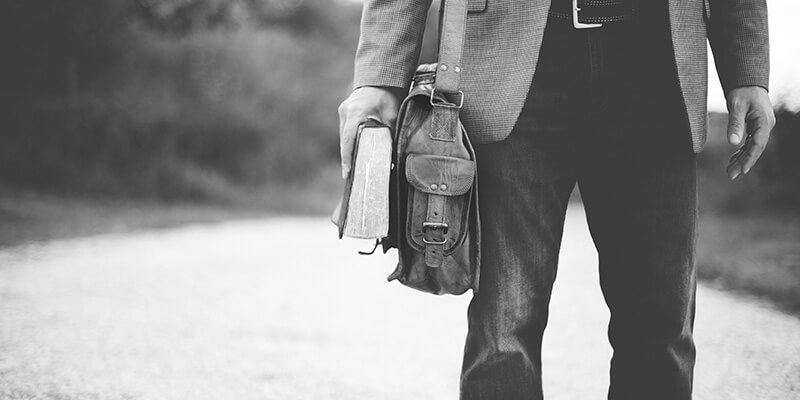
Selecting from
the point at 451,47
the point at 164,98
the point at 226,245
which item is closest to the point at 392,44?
the point at 451,47

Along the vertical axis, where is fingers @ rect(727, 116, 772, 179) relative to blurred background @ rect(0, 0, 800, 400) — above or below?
above

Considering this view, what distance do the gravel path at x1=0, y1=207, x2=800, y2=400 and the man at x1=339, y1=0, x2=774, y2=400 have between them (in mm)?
1507

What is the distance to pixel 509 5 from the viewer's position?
1665 mm

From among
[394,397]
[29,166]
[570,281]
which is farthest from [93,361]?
[29,166]

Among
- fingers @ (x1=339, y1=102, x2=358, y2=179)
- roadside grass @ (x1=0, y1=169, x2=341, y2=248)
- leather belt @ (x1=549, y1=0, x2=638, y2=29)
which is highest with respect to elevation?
leather belt @ (x1=549, y1=0, x2=638, y2=29)

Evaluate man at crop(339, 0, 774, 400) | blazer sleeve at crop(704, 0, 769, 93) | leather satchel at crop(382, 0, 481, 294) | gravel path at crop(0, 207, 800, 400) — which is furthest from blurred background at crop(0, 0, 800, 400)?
leather satchel at crop(382, 0, 481, 294)

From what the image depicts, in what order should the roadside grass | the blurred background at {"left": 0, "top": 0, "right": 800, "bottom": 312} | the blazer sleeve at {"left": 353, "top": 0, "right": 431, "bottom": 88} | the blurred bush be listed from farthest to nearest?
the blurred bush → the roadside grass → the blurred background at {"left": 0, "top": 0, "right": 800, "bottom": 312} → the blazer sleeve at {"left": 353, "top": 0, "right": 431, "bottom": 88}

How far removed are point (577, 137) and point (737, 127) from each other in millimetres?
398

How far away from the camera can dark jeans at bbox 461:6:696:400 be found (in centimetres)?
164

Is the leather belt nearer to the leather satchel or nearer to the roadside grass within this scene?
the leather satchel

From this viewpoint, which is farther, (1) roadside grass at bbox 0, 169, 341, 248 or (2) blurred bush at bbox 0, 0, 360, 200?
(2) blurred bush at bbox 0, 0, 360, 200

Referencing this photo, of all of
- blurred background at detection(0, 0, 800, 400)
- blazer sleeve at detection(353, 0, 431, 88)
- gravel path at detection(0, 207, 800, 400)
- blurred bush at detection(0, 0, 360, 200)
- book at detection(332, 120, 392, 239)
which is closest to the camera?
book at detection(332, 120, 392, 239)

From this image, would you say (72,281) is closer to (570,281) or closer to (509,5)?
(570,281)

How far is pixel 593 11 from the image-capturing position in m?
1.64
